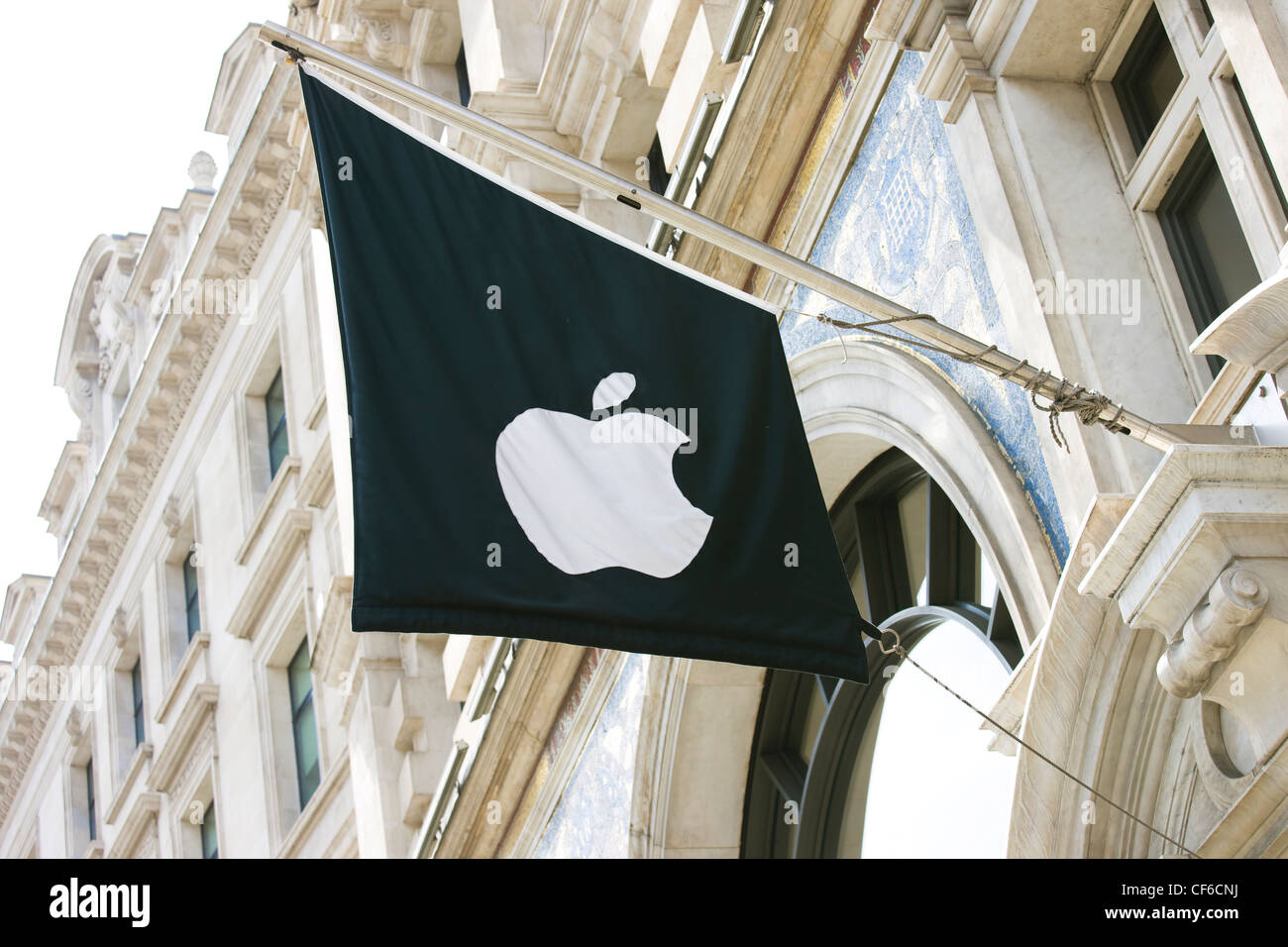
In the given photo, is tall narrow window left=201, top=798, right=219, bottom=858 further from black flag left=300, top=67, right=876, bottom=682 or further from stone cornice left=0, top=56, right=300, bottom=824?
black flag left=300, top=67, right=876, bottom=682

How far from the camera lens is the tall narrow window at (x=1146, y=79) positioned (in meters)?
7.00

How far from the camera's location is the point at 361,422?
6418 mm

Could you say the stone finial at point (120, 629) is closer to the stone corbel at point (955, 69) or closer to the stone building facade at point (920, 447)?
the stone building facade at point (920, 447)

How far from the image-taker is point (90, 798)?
27781 mm

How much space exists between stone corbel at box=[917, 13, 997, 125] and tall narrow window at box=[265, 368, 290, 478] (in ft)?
51.0

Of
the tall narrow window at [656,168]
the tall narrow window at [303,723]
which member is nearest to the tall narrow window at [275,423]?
the tall narrow window at [303,723]

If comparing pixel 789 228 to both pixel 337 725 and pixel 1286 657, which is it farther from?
pixel 337 725

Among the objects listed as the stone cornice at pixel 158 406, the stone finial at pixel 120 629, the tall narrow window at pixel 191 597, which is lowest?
the tall narrow window at pixel 191 597

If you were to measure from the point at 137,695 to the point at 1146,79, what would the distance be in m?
21.8

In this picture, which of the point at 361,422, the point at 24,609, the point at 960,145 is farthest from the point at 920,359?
the point at 24,609

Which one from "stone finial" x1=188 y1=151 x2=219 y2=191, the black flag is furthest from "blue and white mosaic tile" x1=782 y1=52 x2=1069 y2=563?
"stone finial" x1=188 y1=151 x2=219 y2=191

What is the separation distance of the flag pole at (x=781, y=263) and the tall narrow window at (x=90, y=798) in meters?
22.1

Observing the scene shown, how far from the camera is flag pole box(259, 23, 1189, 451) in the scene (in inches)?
231
